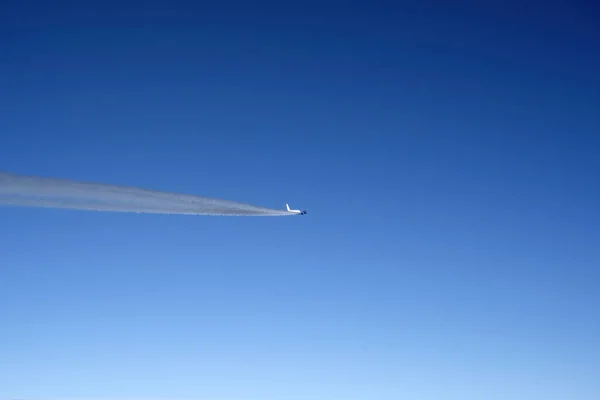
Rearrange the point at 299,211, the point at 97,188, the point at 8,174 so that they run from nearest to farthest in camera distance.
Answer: the point at 8,174 < the point at 97,188 < the point at 299,211

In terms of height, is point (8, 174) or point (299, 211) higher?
point (299, 211)

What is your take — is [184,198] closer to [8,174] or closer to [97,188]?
[97,188]

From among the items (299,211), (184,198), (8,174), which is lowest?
(8,174)

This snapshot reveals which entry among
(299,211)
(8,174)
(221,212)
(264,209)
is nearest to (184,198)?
(221,212)

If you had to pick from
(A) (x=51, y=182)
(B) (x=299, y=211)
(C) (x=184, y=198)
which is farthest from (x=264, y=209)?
(A) (x=51, y=182)

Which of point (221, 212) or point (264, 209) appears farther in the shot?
point (264, 209)

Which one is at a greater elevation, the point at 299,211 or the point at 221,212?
the point at 299,211

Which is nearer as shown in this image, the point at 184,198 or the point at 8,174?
the point at 8,174

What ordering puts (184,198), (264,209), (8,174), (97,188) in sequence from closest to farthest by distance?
(8,174) < (97,188) < (184,198) < (264,209)

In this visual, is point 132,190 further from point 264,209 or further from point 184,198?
point 264,209

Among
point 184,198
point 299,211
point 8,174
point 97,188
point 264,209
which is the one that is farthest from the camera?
point 299,211
